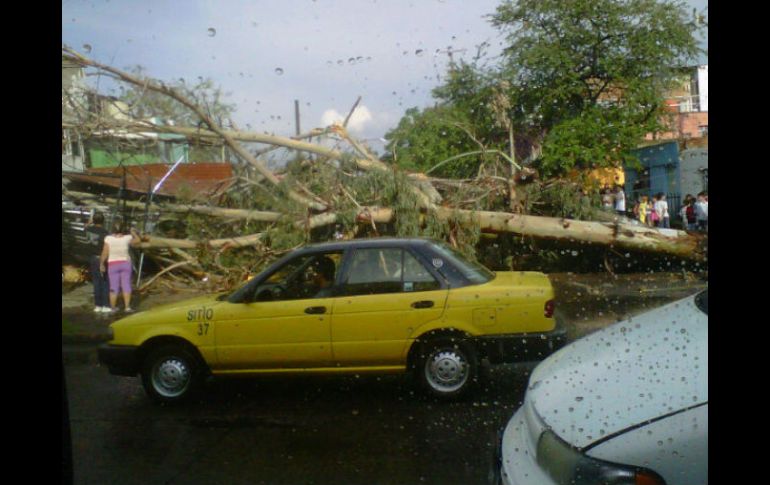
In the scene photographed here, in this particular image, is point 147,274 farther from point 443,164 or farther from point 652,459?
point 652,459

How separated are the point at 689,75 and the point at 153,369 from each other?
3.68 meters

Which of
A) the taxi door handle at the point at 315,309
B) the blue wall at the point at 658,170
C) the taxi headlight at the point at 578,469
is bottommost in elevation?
the taxi headlight at the point at 578,469

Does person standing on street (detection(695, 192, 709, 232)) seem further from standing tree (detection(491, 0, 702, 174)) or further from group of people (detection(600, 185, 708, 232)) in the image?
standing tree (detection(491, 0, 702, 174))

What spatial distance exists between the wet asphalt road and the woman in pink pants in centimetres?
61

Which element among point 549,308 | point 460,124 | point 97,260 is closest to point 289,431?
point 97,260

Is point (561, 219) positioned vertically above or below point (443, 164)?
below

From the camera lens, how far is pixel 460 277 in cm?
390

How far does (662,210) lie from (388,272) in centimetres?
145

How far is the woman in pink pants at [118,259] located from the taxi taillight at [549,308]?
2301mm

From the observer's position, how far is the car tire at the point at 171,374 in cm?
472

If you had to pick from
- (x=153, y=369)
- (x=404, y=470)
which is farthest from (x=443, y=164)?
(x=153, y=369)

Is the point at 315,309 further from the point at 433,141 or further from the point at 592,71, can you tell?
the point at 592,71

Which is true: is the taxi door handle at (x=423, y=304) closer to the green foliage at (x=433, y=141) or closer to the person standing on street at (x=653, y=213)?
the green foliage at (x=433, y=141)

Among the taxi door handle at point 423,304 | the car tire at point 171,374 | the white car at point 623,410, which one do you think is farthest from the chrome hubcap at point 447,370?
the car tire at point 171,374
